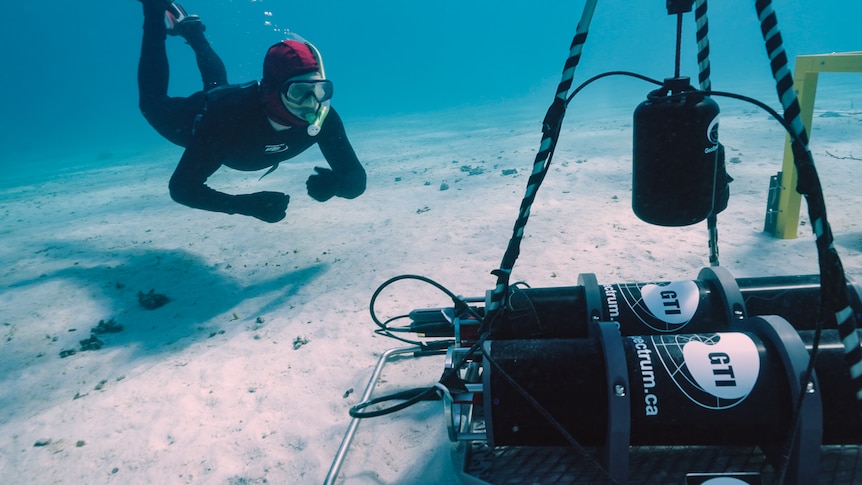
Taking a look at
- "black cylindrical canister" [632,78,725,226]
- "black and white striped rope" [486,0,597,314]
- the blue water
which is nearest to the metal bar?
"black and white striped rope" [486,0,597,314]

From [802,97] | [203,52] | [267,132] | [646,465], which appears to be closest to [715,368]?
[646,465]

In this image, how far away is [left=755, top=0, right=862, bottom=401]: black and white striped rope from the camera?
4.38 feet

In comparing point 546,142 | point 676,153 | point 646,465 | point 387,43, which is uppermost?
point 387,43

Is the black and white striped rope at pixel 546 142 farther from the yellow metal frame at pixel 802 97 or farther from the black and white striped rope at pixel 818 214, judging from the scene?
the yellow metal frame at pixel 802 97

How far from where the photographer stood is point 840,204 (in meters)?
5.46

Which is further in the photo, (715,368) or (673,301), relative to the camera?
(673,301)

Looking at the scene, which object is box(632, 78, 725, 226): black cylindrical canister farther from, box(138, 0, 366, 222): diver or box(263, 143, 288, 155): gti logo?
box(263, 143, 288, 155): gti logo

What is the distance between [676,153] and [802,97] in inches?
134

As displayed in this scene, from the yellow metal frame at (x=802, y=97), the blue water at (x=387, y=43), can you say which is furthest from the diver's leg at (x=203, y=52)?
the blue water at (x=387, y=43)

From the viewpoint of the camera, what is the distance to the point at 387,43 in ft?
416

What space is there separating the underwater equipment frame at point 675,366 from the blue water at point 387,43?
78595mm

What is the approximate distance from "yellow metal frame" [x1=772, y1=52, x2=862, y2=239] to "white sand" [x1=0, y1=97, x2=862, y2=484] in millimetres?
293

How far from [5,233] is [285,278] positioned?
332 inches

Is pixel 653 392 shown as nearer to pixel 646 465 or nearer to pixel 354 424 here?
pixel 646 465
